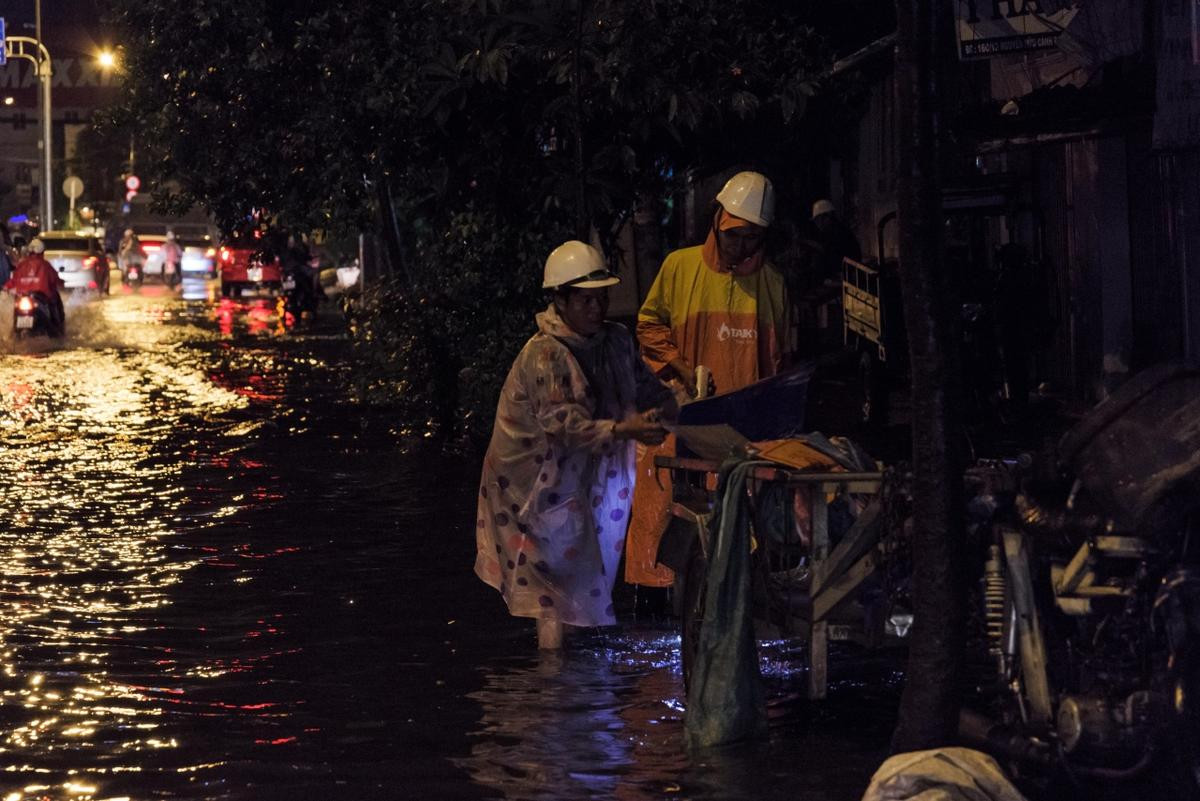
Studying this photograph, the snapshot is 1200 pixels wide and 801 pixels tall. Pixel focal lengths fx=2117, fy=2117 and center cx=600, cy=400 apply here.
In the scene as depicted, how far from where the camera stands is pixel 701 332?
884 centimetres

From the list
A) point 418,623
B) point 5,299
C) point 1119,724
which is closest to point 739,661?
point 1119,724

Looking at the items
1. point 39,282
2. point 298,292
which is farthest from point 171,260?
point 39,282

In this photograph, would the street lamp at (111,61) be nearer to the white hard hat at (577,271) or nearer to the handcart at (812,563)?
the white hard hat at (577,271)

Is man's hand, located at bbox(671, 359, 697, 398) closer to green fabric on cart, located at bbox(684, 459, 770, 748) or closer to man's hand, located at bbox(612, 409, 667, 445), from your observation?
man's hand, located at bbox(612, 409, 667, 445)

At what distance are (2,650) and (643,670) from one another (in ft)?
8.79

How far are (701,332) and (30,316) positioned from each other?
77.0ft

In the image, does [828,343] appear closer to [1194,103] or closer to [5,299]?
[1194,103]

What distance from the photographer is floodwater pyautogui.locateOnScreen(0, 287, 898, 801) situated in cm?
660

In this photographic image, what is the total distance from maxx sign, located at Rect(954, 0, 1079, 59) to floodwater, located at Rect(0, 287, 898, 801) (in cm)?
462

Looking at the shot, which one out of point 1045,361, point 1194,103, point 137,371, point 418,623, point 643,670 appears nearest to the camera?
point 643,670

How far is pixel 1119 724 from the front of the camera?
5.59 meters

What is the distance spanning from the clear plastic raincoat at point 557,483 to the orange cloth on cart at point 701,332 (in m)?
0.49

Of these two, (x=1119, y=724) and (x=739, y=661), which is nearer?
(x=1119, y=724)

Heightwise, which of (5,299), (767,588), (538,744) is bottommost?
(538,744)
